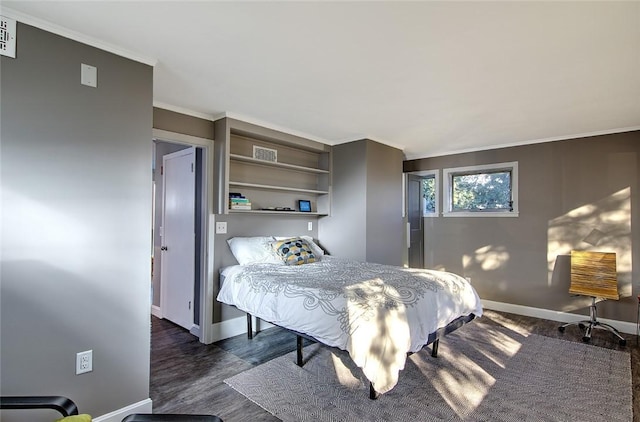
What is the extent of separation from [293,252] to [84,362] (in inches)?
83.0

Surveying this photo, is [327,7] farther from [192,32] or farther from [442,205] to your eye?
[442,205]

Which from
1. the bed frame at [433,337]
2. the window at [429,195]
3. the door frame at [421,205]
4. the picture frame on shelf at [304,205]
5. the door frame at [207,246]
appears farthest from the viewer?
the window at [429,195]

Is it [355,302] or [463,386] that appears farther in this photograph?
[463,386]

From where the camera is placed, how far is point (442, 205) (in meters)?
5.34

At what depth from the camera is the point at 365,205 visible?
4246mm

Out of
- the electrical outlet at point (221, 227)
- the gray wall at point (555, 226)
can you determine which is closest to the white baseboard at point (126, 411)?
the electrical outlet at point (221, 227)

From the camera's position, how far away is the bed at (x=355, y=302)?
2076 mm

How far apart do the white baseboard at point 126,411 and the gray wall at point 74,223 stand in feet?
0.09

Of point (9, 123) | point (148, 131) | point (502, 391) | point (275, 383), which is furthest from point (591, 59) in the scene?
point (9, 123)

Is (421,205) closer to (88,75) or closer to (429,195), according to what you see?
(429,195)

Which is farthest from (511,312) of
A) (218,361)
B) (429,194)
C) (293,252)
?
(218,361)

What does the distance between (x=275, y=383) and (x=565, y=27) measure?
3009mm

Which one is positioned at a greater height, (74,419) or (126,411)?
(74,419)

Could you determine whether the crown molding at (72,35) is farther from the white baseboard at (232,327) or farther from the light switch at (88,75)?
the white baseboard at (232,327)
